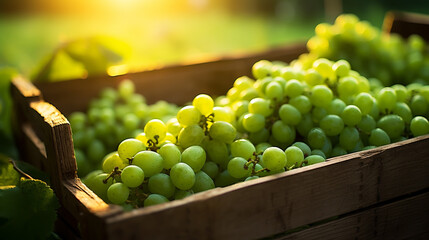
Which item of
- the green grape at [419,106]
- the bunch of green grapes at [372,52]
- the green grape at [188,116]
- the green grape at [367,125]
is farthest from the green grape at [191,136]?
the bunch of green grapes at [372,52]

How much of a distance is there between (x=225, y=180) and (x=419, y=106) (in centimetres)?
→ 50

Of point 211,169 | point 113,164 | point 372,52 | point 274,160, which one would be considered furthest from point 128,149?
point 372,52

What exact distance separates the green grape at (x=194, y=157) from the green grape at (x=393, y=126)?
402 millimetres

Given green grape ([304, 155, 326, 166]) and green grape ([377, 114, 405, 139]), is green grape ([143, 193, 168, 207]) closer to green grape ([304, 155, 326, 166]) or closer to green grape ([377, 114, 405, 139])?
green grape ([304, 155, 326, 166])

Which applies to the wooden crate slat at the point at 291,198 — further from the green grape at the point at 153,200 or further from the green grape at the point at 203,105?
the green grape at the point at 203,105

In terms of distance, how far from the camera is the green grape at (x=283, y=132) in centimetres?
92

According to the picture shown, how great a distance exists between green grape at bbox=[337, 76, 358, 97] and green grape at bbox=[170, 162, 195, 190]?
426 mm

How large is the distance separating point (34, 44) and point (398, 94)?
8.80ft

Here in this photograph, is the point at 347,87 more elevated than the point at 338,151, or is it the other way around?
the point at 347,87

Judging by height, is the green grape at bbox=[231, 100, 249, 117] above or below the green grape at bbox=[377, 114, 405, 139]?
above

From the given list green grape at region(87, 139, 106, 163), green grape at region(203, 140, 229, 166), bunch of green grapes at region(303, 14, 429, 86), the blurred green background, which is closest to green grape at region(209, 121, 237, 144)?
green grape at region(203, 140, 229, 166)

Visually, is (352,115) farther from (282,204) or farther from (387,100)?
(282,204)

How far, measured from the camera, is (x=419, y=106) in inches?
40.3

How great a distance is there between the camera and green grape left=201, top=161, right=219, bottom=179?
0.85 metres
